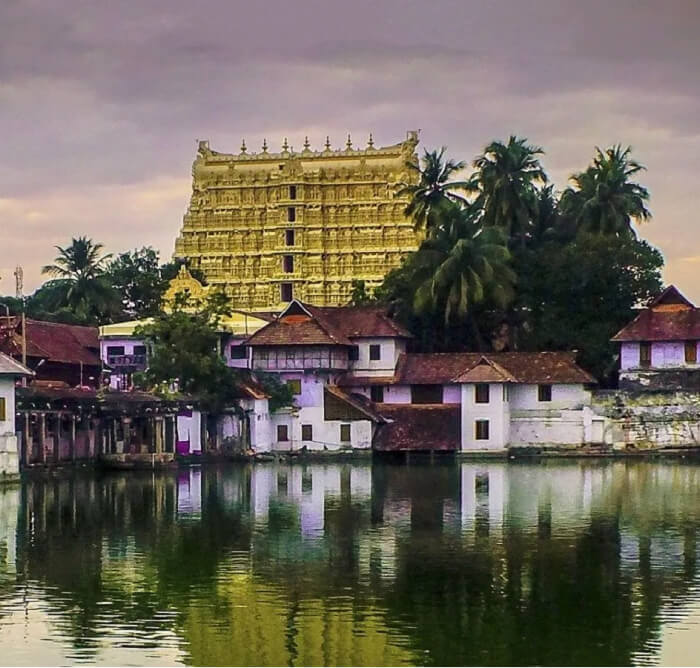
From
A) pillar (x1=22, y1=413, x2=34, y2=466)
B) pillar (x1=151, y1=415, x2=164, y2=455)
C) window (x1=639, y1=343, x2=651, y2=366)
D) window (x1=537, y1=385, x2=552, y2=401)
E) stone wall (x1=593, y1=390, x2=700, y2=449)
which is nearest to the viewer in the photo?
pillar (x1=22, y1=413, x2=34, y2=466)

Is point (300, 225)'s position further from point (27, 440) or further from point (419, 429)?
point (27, 440)

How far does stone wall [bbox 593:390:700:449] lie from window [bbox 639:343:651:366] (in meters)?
1.88

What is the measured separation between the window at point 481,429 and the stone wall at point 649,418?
15.5 ft

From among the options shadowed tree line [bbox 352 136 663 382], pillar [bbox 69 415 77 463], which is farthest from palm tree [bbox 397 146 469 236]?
pillar [bbox 69 415 77 463]

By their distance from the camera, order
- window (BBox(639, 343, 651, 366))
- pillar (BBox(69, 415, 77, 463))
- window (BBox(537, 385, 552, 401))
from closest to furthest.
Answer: pillar (BBox(69, 415, 77, 463)) → window (BBox(537, 385, 552, 401)) → window (BBox(639, 343, 651, 366))

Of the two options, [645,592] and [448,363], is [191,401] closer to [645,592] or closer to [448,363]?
[448,363]

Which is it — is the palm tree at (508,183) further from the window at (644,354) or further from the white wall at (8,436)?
the white wall at (8,436)

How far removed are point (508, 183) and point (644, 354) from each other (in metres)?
13.3

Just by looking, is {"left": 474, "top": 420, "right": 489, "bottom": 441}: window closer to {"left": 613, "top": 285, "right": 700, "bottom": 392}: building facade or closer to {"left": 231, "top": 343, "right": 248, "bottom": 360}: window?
{"left": 613, "top": 285, "right": 700, "bottom": 392}: building facade

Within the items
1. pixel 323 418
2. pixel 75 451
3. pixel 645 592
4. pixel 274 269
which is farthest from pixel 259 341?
pixel 645 592

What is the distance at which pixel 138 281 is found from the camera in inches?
3844

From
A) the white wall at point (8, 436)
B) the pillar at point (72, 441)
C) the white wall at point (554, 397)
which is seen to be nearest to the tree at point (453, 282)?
the white wall at point (554, 397)

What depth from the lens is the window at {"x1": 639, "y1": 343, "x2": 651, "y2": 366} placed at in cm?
7350

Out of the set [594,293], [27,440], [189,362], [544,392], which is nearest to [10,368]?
[27,440]
